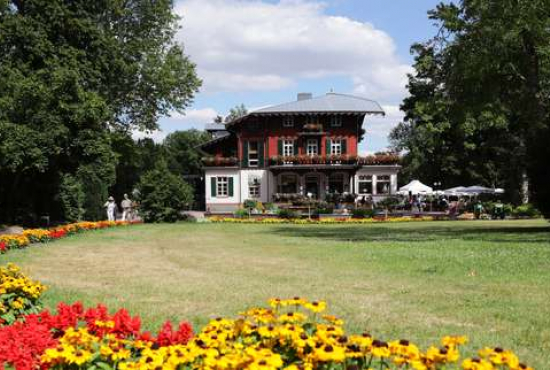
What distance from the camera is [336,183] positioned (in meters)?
50.1

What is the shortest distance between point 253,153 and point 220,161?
9.47ft

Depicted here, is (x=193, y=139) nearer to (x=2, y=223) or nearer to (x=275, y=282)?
(x=2, y=223)

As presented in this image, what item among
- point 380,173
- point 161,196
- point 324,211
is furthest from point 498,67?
point 380,173

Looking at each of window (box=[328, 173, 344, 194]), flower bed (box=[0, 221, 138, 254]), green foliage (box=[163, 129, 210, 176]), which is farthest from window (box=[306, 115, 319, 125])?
green foliage (box=[163, 129, 210, 176])

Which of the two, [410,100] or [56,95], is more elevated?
[410,100]

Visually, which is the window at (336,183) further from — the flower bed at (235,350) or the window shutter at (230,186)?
the flower bed at (235,350)

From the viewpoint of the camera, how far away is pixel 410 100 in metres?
58.8

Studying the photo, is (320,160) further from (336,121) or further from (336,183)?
(336,121)

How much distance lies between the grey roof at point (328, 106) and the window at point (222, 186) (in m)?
6.04

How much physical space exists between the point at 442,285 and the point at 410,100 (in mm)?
51346

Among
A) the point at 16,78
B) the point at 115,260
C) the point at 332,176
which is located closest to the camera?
the point at 115,260

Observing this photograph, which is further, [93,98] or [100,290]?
[93,98]

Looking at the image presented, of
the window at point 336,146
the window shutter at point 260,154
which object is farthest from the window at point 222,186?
the window at point 336,146

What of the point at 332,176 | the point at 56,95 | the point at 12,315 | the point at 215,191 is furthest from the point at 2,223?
the point at 332,176
